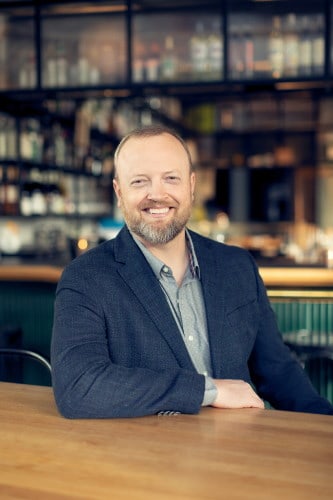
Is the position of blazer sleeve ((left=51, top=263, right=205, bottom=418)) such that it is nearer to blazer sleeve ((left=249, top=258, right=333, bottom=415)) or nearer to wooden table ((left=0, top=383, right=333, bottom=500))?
wooden table ((left=0, top=383, right=333, bottom=500))

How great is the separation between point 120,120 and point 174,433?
7.30 meters

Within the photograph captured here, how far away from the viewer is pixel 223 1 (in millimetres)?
4840

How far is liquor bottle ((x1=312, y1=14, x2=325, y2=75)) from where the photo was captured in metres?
4.71

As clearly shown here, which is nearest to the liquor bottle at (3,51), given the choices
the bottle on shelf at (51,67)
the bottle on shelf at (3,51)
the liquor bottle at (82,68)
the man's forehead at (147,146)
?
the bottle on shelf at (3,51)

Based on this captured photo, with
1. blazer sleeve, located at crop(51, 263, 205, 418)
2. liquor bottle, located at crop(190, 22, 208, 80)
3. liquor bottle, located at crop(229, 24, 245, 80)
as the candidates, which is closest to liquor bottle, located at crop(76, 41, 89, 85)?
liquor bottle, located at crop(190, 22, 208, 80)

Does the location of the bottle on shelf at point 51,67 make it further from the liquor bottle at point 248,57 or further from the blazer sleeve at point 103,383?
the blazer sleeve at point 103,383

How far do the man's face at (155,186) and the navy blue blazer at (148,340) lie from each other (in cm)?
8

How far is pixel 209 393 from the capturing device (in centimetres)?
157

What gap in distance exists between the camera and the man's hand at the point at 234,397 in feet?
5.22

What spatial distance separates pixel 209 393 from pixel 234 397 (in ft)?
0.22

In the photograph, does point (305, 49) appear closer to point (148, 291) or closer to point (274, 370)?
point (274, 370)

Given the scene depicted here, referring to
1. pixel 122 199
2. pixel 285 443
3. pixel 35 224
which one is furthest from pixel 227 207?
pixel 285 443

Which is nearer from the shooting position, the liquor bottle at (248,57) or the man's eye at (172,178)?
the man's eye at (172,178)

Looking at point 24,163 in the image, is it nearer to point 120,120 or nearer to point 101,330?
point 120,120
